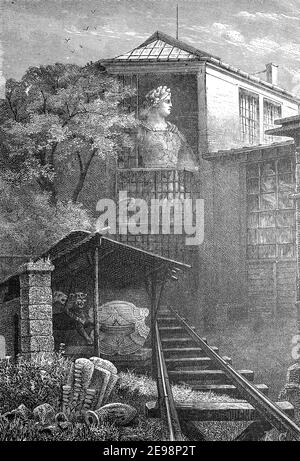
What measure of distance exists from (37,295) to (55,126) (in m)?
3.68

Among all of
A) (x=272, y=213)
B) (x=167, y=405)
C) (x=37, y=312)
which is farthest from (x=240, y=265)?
(x=167, y=405)

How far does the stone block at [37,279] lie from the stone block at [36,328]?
0.51m

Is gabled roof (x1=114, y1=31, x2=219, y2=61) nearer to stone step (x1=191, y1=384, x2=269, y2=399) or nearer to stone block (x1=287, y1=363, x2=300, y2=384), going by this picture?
stone block (x1=287, y1=363, x2=300, y2=384)

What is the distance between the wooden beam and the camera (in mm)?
6934

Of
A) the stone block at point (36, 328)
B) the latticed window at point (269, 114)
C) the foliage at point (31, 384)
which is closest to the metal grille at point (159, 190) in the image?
the stone block at point (36, 328)

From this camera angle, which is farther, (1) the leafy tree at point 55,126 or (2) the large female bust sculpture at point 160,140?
(2) the large female bust sculpture at point 160,140

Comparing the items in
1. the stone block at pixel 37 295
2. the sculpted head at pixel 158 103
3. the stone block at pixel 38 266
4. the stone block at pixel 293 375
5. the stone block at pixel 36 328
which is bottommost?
the stone block at pixel 293 375

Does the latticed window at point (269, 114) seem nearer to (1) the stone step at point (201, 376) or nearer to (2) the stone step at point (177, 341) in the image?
(2) the stone step at point (177, 341)

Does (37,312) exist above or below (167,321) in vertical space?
above

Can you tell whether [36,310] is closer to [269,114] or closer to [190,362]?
[190,362]

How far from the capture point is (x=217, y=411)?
7.03 m

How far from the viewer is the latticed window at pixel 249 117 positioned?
14.1 meters

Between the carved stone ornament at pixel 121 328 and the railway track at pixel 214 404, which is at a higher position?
the carved stone ornament at pixel 121 328
